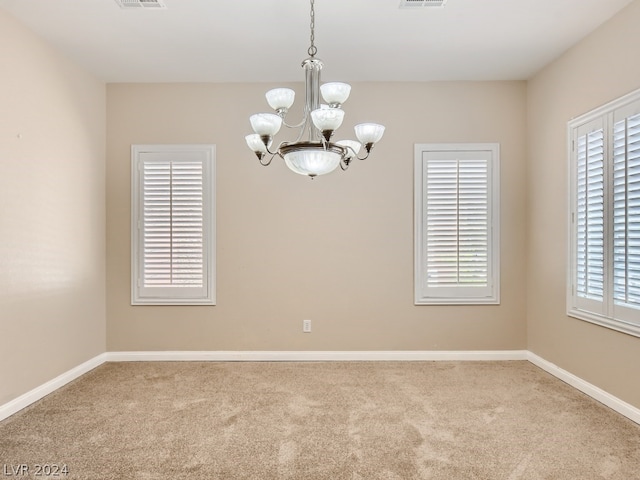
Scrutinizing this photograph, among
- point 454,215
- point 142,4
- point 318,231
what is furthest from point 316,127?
point 454,215

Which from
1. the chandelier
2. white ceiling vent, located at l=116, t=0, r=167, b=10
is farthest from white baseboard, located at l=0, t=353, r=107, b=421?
white ceiling vent, located at l=116, t=0, r=167, b=10

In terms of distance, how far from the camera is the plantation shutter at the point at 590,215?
3.17 metres

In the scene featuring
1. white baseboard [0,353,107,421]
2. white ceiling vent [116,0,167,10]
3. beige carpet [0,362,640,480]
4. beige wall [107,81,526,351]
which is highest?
white ceiling vent [116,0,167,10]

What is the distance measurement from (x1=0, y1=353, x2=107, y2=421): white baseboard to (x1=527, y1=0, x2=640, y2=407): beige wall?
4.52 m

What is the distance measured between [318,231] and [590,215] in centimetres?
245

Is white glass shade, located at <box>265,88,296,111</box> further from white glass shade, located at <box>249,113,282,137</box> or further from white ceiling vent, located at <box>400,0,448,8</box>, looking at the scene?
white ceiling vent, located at <box>400,0,448,8</box>

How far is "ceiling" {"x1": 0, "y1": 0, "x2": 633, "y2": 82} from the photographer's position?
9.56 feet

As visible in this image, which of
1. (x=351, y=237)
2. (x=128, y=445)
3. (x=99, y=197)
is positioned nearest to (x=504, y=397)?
(x=351, y=237)

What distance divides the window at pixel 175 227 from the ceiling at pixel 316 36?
2.86 feet

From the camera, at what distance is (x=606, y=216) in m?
3.10

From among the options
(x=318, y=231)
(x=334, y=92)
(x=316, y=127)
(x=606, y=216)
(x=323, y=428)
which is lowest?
(x=323, y=428)

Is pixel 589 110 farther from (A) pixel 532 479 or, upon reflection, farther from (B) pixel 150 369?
(B) pixel 150 369

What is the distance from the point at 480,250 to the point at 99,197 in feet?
13.2

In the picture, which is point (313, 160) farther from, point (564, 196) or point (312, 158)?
point (564, 196)
